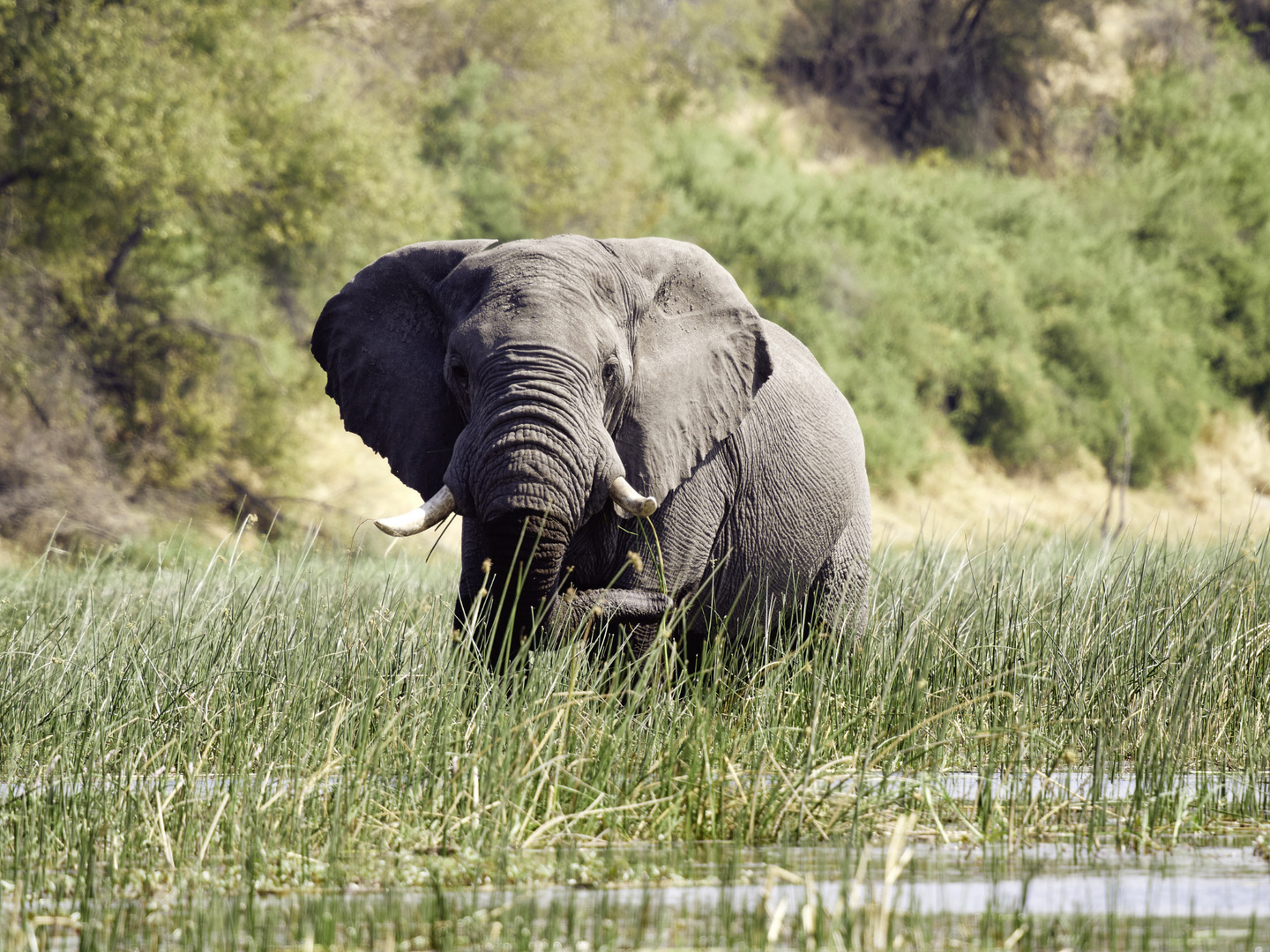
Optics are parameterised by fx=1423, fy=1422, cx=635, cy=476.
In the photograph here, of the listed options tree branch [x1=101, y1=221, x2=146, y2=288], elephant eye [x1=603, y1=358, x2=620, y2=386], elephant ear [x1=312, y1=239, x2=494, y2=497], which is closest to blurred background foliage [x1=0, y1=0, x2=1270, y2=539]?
tree branch [x1=101, y1=221, x2=146, y2=288]

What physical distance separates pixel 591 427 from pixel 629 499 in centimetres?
29

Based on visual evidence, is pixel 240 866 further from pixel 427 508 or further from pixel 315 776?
pixel 427 508

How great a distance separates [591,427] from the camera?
507 centimetres

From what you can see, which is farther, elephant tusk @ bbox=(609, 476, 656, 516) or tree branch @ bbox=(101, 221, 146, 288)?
tree branch @ bbox=(101, 221, 146, 288)

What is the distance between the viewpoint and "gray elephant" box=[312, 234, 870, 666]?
A: 495 cm

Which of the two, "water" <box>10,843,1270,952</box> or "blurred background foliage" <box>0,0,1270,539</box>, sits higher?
"blurred background foliage" <box>0,0,1270,539</box>

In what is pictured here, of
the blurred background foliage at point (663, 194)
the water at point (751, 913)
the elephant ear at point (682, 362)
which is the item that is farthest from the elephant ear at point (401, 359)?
the blurred background foliage at point (663, 194)

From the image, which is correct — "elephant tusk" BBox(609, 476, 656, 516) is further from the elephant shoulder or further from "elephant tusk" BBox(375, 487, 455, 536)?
the elephant shoulder

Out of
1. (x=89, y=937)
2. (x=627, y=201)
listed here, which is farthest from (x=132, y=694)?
(x=627, y=201)

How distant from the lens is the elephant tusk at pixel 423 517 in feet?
15.7

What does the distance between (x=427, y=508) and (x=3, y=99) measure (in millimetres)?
13673

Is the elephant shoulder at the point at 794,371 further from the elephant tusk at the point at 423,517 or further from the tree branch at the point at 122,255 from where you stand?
the tree branch at the point at 122,255

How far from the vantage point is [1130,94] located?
4028cm

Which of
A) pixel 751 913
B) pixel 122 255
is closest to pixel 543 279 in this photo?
pixel 751 913
